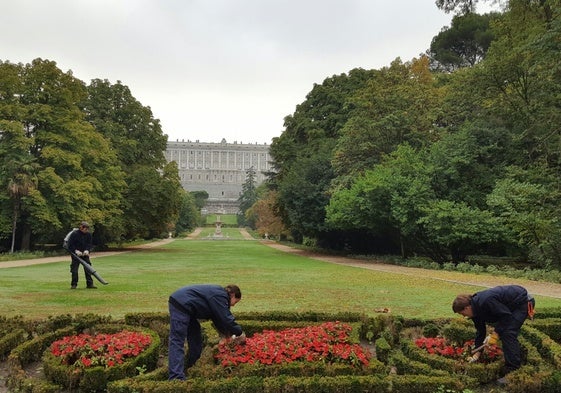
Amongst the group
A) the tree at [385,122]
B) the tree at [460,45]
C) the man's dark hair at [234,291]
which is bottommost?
the man's dark hair at [234,291]

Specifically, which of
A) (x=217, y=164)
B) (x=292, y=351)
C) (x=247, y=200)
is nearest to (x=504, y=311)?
(x=292, y=351)

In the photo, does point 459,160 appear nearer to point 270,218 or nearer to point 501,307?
point 501,307

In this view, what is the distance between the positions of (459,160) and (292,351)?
17.8 m

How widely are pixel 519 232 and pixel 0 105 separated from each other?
2435 centimetres

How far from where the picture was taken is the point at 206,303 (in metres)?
5.01

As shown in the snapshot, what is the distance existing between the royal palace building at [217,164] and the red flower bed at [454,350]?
132 metres

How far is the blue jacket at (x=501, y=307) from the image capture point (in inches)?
202

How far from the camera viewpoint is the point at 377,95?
1050 inches

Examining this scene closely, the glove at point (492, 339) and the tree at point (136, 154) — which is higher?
the tree at point (136, 154)

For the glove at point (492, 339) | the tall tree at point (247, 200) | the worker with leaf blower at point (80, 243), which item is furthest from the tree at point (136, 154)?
the tall tree at point (247, 200)

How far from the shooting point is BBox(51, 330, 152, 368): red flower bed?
4.99 m

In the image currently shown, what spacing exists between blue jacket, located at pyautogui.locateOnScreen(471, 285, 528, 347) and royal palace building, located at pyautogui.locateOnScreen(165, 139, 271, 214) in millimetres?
132235

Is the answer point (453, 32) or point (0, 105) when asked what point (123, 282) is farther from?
point (453, 32)

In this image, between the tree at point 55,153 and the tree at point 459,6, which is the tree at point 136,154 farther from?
the tree at point 459,6
